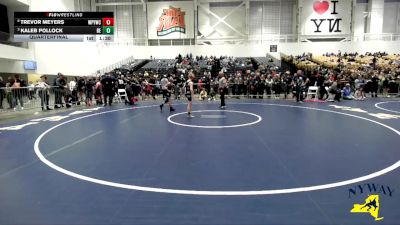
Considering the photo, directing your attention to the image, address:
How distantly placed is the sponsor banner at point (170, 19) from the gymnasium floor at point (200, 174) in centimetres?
3013

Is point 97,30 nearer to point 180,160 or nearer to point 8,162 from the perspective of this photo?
point 8,162

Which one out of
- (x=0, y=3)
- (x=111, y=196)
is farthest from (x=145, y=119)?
(x=0, y=3)

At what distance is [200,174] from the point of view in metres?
4.93

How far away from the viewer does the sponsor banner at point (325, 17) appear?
1411 inches

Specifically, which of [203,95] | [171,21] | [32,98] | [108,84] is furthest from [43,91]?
[171,21]

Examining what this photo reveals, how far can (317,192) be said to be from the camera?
4129 millimetres

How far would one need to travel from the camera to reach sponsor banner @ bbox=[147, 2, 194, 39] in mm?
37062

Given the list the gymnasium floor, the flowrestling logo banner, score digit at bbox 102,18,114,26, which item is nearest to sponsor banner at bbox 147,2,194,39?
the flowrestling logo banner

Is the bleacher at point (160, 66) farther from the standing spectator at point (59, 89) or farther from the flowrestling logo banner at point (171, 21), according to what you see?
the standing spectator at point (59, 89)

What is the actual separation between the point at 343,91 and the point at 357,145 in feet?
42.6

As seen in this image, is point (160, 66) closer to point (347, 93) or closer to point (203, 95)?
point (203, 95)
